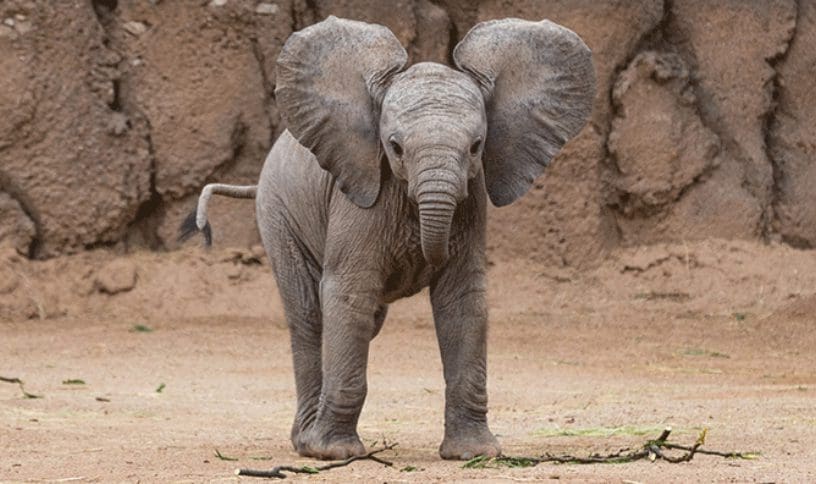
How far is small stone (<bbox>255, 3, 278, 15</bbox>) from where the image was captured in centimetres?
1420

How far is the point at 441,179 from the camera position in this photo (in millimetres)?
6988

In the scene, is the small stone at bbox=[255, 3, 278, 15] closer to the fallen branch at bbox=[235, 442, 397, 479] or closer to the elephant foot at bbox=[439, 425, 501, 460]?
the fallen branch at bbox=[235, 442, 397, 479]

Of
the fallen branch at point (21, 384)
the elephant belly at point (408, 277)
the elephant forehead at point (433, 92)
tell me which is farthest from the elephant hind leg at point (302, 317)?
the fallen branch at point (21, 384)

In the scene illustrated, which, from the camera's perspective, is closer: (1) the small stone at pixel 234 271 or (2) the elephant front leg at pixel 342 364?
(2) the elephant front leg at pixel 342 364

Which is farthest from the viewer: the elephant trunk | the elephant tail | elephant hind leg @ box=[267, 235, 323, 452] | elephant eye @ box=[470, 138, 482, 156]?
the elephant tail

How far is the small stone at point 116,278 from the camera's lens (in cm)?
1412

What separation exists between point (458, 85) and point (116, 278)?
23.7 feet

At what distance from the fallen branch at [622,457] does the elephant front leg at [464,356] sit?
0.85ft

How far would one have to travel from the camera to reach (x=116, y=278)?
46.4 feet

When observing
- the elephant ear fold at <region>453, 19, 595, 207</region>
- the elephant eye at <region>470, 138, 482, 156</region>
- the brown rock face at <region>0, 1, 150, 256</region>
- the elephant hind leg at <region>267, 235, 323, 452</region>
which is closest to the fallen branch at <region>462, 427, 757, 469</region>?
the elephant ear fold at <region>453, 19, 595, 207</region>

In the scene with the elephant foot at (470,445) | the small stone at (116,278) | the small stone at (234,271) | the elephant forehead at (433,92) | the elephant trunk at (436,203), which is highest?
the elephant forehead at (433,92)

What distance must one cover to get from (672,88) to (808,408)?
5641 mm

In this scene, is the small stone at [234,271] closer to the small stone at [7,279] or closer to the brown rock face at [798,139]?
the small stone at [7,279]

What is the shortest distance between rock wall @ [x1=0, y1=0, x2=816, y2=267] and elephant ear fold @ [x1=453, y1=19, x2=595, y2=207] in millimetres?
6315
